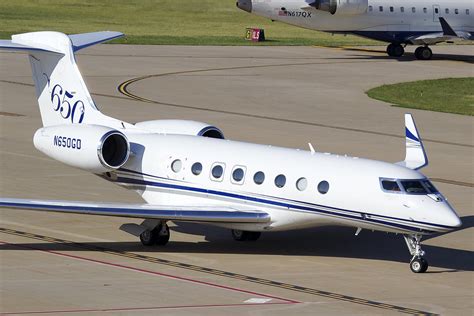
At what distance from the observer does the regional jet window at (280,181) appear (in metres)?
23.0

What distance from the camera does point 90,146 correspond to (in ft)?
79.9

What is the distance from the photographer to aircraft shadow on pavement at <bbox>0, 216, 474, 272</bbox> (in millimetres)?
23531

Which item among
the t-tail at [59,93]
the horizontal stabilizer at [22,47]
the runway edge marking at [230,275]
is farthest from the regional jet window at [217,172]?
the horizontal stabilizer at [22,47]

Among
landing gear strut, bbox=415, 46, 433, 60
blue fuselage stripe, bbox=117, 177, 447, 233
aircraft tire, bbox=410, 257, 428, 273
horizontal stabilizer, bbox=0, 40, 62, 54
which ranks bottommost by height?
landing gear strut, bbox=415, 46, 433, 60

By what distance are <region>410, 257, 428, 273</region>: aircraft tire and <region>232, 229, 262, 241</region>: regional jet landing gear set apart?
375 cm

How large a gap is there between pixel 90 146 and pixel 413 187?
6.57m

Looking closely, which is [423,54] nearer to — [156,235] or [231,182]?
[231,182]

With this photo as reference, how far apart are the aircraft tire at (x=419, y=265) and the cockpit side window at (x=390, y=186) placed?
4.30 feet

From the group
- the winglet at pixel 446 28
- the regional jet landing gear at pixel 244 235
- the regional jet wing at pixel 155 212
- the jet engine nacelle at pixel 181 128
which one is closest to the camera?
the regional jet wing at pixel 155 212

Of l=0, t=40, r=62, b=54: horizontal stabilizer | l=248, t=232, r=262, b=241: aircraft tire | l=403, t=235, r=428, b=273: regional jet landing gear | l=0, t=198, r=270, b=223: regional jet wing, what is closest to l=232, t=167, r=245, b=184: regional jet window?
l=0, t=198, r=270, b=223: regional jet wing

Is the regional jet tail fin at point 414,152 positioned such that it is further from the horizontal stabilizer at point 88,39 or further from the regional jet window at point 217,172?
the horizontal stabilizer at point 88,39

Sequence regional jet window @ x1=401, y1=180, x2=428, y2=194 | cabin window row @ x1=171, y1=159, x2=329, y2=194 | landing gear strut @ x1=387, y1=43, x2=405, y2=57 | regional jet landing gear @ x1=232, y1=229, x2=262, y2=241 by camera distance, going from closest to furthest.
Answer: regional jet window @ x1=401, y1=180, x2=428, y2=194, cabin window row @ x1=171, y1=159, x2=329, y2=194, regional jet landing gear @ x1=232, y1=229, x2=262, y2=241, landing gear strut @ x1=387, y1=43, x2=405, y2=57

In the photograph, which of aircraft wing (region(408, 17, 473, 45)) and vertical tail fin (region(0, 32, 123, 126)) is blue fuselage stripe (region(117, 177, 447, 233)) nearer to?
vertical tail fin (region(0, 32, 123, 126))

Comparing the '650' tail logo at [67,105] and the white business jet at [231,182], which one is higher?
the '650' tail logo at [67,105]
